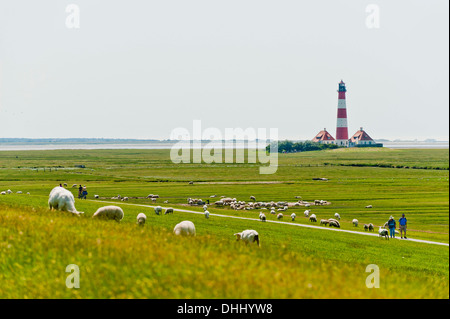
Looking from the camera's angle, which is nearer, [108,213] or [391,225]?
[108,213]

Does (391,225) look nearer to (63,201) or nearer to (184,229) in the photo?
(184,229)

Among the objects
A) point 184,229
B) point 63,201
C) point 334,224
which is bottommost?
point 334,224

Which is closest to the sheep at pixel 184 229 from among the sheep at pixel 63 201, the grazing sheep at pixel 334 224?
the sheep at pixel 63 201

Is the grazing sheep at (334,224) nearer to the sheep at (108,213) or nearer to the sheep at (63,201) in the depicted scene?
the sheep at (108,213)

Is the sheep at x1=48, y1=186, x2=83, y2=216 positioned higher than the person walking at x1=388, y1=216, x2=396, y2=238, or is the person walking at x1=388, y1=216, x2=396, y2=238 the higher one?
the sheep at x1=48, y1=186, x2=83, y2=216

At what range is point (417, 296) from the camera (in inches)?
441

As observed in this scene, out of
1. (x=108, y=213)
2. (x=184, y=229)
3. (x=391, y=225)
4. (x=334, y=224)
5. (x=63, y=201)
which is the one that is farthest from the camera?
(x=334, y=224)

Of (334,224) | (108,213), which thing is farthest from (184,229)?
(334,224)

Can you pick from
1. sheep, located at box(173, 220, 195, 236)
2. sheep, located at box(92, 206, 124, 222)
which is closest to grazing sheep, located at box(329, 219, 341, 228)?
sheep, located at box(92, 206, 124, 222)

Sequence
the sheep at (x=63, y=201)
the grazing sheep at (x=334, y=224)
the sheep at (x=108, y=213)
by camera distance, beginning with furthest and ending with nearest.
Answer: the grazing sheep at (x=334, y=224) → the sheep at (x=108, y=213) → the sheep at (x=63, y=201)

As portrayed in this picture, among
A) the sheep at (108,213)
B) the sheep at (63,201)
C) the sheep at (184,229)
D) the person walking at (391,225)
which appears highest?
the sheep at (63,201)

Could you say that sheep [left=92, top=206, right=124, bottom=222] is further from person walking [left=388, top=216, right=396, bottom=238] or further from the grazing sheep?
the grazing sheep

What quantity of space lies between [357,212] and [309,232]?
25.9 metres
